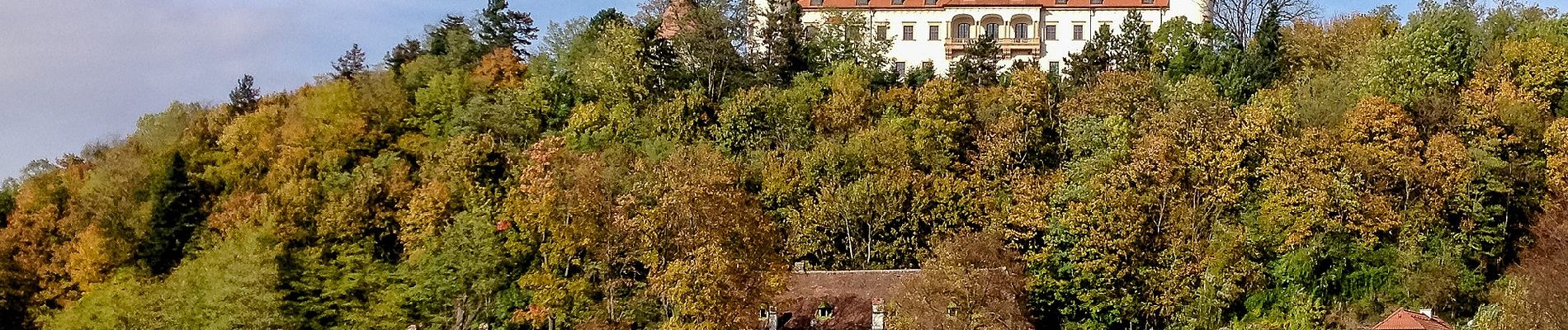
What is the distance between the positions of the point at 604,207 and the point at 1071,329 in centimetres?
1199

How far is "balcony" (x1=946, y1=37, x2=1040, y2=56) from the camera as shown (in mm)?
69188

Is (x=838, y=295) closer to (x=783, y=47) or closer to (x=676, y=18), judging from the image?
(x=783, y=47)

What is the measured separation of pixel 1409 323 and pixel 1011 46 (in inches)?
1244

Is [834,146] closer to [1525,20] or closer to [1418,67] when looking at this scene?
[1418,67]

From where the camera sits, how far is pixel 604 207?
4422 centimetres

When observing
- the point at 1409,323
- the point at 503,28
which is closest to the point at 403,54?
the point at 503,28

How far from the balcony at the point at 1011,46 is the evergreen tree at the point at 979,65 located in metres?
3.47

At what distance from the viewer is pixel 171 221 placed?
58375 mm

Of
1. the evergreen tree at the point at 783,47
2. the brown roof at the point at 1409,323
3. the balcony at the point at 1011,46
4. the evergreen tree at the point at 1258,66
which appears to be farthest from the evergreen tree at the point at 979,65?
the brown roof at the point at 1409,323

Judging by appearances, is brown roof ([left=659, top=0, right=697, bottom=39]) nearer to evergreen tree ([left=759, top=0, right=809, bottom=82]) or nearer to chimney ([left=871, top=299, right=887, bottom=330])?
evergreen tree ([left=759, top=0, right=809, bottom=82])

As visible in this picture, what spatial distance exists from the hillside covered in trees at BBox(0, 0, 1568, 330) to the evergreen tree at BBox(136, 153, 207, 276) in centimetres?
10

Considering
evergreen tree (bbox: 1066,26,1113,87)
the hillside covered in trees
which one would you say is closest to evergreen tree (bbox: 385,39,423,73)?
the hillside covered in trees

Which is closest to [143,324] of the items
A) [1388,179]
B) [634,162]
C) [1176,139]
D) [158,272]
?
[158,272]

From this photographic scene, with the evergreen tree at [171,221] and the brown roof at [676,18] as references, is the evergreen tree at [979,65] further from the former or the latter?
the evergreen tree at [171,221]
